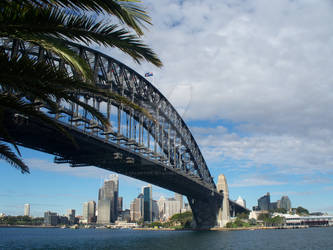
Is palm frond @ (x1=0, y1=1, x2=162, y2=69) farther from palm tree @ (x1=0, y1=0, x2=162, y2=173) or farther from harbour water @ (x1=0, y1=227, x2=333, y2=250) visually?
harbour water @ (x1=0, y1=227, x2=333, y2=250)

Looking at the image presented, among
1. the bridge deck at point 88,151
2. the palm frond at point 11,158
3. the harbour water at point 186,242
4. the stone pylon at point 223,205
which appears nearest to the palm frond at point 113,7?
the palm frond at point 11,158

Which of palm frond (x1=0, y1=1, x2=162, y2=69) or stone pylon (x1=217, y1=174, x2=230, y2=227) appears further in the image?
stone pylon (x1=217, y1=174, x2=230, y2=227)

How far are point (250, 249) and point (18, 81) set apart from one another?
54.7 m

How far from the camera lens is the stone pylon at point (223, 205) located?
445 ft

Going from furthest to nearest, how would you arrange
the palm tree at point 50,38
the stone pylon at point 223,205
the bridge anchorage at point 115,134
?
the stone pylon at point 223,205, the bridge anchorage at point 115,134, the palm tree at point 50,38

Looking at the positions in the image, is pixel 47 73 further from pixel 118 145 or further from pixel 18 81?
pixel 118 145

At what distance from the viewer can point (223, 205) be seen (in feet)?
452

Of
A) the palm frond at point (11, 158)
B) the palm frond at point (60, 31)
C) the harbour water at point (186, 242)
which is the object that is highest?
the palm frond at point (60, 31)

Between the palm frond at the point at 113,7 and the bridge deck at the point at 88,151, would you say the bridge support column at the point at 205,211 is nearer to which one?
the bridge deck at the point at 88,151

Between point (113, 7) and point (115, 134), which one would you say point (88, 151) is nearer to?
point (115, 134)

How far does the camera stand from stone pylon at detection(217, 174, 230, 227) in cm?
13562

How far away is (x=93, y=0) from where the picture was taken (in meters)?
6.97

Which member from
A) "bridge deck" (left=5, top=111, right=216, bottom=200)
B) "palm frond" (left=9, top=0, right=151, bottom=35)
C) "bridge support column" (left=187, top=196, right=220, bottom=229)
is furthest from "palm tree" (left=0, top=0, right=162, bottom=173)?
"bridge support column" (left=187, top=196, right=220, bottom=229)

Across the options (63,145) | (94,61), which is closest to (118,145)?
(63,145)
